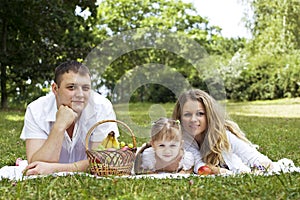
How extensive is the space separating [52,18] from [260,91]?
48.1ft

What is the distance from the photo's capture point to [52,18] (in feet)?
50.3

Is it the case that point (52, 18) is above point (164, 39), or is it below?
above

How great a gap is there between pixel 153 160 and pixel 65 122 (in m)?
1.00

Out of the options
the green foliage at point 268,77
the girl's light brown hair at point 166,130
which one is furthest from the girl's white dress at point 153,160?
the green foliage at point 268,77

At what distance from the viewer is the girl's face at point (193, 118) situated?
4836 mm

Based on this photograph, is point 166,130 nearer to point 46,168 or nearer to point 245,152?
point 245,152

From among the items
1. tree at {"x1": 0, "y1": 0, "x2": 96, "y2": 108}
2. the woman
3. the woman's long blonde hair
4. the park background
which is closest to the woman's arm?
the woman

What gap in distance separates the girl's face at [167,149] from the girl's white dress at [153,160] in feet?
0.41

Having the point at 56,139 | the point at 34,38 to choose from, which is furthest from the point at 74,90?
the point at 34,38

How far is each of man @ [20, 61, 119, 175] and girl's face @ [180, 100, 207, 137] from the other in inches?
29.9

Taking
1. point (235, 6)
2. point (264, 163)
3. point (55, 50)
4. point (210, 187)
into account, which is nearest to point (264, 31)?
point (235, 6)

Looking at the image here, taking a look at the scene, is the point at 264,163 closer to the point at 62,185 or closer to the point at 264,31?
the point at 62,185

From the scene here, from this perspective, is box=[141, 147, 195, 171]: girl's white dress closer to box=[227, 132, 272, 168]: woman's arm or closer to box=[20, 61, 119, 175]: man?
box=[20, 61, 119, 175]: man

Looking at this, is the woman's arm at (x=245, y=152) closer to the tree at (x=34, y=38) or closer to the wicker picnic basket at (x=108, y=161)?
the wicker picnic basket at (x=108, y=161)
